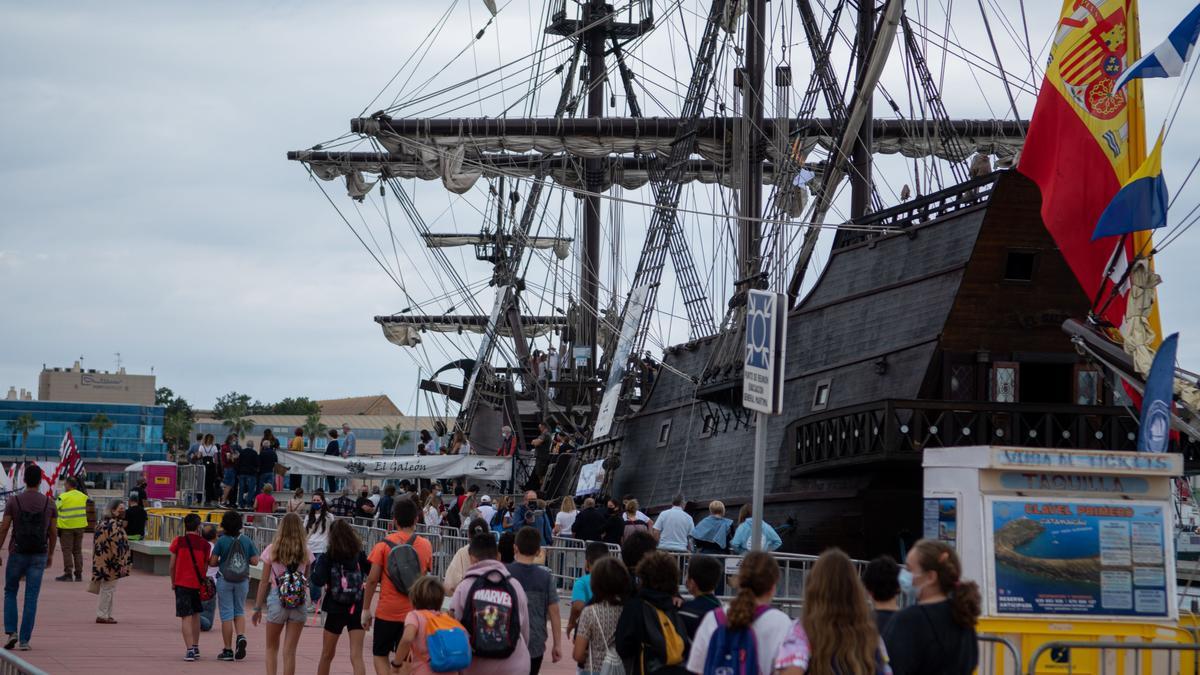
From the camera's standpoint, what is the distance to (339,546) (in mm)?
10500

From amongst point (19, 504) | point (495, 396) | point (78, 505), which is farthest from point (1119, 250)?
point (495, 396)

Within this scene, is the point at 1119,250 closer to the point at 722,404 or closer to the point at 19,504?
the point at 722,404

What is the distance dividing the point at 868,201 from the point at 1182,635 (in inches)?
723

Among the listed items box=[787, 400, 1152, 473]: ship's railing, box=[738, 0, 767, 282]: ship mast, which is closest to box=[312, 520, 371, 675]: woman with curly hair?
box=[787, 400, 1152, 473]: ship's railing

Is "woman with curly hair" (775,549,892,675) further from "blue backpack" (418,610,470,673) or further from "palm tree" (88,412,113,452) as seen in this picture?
"palm tree" (88,412,113,452)

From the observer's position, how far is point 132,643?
46.4 ft

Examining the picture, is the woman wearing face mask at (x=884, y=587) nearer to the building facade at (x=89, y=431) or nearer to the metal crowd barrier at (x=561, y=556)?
the metal crowd barrier at (x=561, y=556)

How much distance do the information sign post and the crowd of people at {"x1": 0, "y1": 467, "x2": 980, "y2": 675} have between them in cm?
74

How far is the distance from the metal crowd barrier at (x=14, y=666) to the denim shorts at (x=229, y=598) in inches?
261

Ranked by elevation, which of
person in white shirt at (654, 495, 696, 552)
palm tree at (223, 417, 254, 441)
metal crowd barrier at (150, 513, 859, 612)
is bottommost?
metal crowd barrier at (150, 513, 859, 612)

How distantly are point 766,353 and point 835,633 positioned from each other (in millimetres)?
2670

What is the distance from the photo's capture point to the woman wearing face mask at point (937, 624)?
630 cm

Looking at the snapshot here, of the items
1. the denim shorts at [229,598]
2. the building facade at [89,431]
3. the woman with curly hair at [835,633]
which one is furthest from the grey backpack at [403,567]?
the building facade at [89,431]

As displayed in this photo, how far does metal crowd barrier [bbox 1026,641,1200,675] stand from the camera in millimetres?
8297
